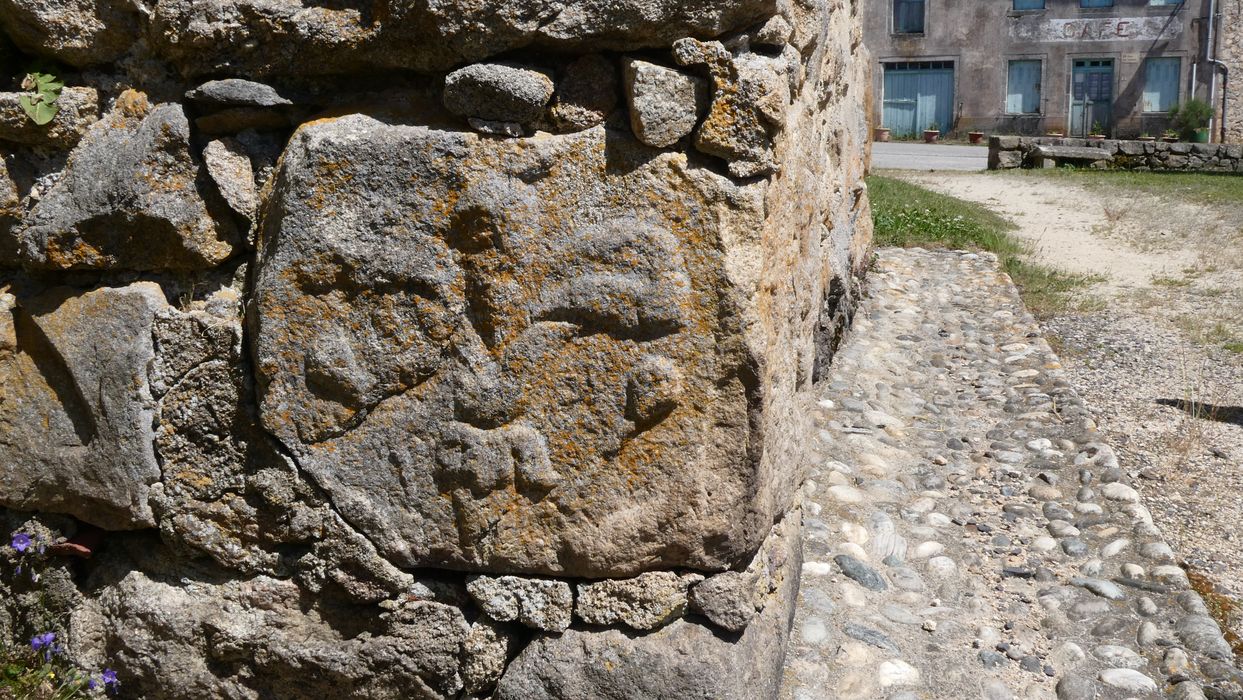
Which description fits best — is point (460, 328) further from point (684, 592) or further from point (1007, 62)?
point (1007, 62)

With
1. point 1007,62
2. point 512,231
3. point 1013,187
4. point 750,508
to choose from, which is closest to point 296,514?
point 512,231

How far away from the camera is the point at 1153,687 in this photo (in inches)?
105

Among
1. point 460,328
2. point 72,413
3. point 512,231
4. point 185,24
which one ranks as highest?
point 185,24

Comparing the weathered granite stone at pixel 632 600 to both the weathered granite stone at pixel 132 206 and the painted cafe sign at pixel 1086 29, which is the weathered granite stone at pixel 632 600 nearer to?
the weathered granite stone at pixel 132 206

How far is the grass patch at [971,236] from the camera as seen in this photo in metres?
7.21

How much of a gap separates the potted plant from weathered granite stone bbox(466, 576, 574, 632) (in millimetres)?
27854

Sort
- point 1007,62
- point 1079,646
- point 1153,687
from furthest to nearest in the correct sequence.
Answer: point 1007,62
point 1079,646
point 1153,687

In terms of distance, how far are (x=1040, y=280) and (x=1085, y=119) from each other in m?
22.9

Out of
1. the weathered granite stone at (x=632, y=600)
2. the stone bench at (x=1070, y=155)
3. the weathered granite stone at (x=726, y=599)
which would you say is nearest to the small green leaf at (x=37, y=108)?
the weathered granite stone at (x=632, y=600)

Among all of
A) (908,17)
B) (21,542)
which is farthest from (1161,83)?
(21,542)

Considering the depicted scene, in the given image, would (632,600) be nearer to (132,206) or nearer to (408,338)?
(408,338)

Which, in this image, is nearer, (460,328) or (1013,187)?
(460,328)

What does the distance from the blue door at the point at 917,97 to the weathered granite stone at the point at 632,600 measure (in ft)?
91.4

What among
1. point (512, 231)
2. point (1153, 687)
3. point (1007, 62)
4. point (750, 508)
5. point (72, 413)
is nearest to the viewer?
point (512, 231)
